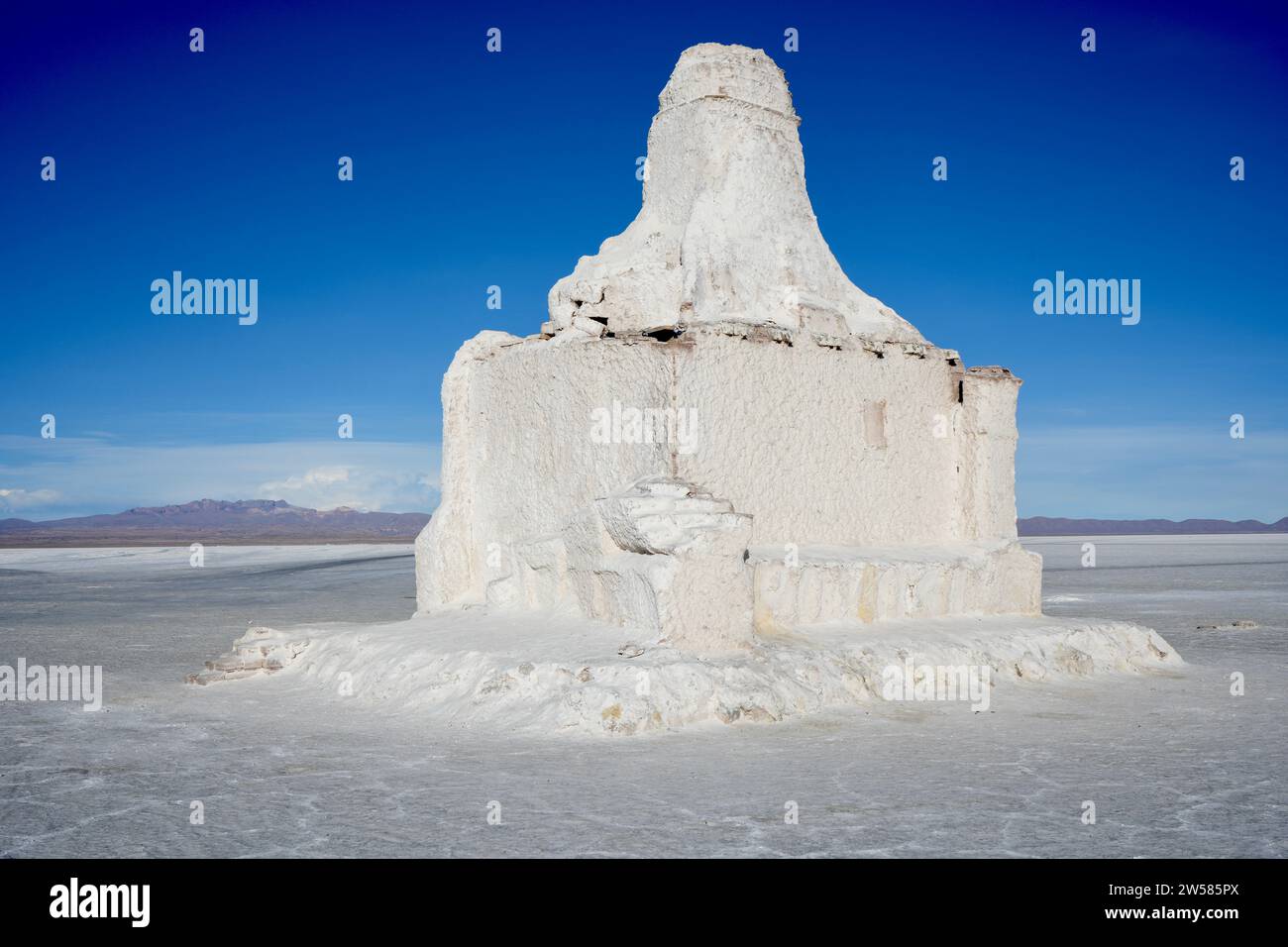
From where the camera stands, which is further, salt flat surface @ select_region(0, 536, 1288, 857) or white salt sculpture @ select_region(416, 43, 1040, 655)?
white salt sculpture @ select_region(416, 43, 1040, 655)

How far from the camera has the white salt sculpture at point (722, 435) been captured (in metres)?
10.2

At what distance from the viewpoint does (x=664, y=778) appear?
7031mm

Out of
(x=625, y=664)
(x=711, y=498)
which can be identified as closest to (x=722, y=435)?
(x=711, y=498)

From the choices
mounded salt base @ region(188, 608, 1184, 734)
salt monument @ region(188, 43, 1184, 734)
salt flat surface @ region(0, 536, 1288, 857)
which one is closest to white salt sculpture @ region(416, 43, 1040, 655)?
salt monument @ region(188, 43, 1184, 734)

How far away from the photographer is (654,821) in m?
6.05

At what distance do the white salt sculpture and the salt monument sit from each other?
0.03 metres

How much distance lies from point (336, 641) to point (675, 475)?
3917 millimetres

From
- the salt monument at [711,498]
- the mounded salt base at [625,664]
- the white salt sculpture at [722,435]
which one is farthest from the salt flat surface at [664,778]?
the white salt sculpture at [722,435]

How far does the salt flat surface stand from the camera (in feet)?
18.9

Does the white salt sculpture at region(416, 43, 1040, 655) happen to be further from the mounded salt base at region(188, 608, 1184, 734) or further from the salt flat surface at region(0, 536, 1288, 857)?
the salt flat surface at region(0, 536, 1288, 857)

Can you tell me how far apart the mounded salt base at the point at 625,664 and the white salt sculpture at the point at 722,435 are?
0.36m

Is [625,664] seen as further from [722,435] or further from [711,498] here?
[722,435]
